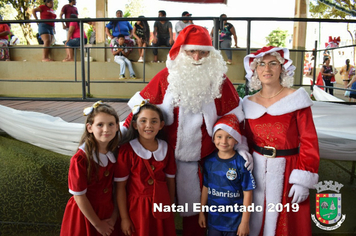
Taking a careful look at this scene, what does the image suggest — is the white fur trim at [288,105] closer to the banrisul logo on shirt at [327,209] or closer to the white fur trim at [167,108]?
the white fur trim at [167,108]

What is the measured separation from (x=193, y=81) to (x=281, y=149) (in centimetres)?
70

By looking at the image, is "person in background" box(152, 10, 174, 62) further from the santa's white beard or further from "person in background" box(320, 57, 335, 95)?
the santa's white beard

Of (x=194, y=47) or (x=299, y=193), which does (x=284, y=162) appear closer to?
(x=299, y=193)

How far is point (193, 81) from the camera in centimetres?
177

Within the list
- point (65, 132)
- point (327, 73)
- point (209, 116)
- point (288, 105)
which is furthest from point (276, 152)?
point (327, 73)

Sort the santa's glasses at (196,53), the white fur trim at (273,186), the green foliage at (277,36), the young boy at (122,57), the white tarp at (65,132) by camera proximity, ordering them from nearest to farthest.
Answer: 1. the white fur trim at (273,186)
2. the santa's glasses at (196,53)
3. the white tarp at (65,132)
4. the young boy at (122,57)
5. the green foliage at (277,36)

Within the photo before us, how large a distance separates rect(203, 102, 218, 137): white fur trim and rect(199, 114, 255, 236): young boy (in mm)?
55

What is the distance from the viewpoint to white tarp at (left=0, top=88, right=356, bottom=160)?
2.25 metres

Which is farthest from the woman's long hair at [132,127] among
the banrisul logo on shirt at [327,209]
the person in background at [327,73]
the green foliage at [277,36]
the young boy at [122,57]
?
the green foliage at [277,36]

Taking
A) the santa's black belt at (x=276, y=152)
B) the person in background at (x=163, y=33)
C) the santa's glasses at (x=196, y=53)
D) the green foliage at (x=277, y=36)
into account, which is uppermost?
the green foliage at (x=277, y=36)

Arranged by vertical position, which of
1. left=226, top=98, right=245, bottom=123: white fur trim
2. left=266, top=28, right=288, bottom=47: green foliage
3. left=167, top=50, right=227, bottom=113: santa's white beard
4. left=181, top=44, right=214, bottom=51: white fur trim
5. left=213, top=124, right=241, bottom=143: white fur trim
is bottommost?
left=213, top=124, right=241, bottom=143: white fur trim

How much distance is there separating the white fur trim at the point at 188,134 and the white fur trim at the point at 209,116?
4 cm

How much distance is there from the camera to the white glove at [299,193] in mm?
1623

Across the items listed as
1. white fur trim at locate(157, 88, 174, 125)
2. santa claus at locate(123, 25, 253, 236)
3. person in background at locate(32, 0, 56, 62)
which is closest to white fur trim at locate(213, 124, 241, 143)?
santa claus at locate(123, 25, 253, 236)
